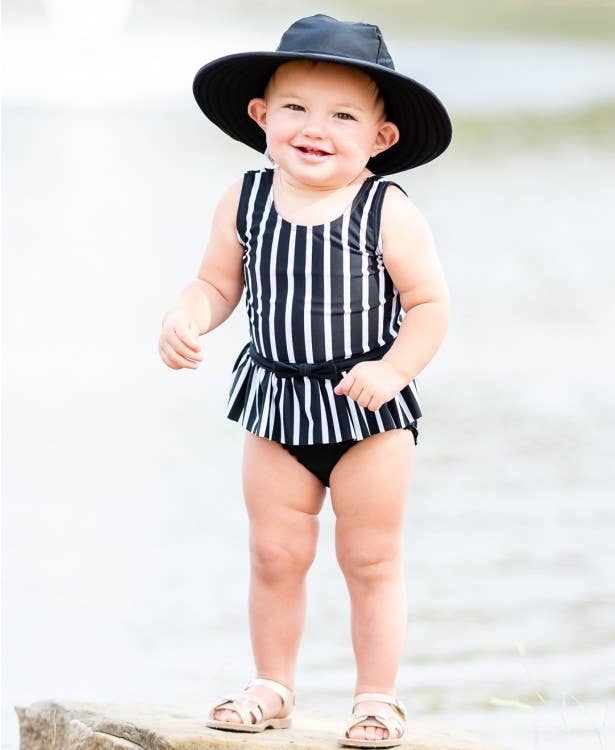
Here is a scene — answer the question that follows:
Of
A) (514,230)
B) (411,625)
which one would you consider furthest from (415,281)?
(514,230)

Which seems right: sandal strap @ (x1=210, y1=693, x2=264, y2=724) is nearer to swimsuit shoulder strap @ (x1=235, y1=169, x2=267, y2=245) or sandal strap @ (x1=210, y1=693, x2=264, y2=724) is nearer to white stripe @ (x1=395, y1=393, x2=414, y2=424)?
white stripe @ (x1=395, y1=393, x2=414, y2=424)

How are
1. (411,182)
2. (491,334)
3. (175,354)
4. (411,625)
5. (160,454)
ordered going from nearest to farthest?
(175,354) < (411,625) < (160,454) < (491,334) < (411,182)

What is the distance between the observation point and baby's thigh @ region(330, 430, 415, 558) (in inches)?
85.1

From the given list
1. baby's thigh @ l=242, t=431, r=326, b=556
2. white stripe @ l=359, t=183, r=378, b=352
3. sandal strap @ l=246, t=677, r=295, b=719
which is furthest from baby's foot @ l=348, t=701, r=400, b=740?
white stripe @ l=359, t=183, r=378, b=352

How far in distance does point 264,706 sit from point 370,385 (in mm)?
506

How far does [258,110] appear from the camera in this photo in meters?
2.21

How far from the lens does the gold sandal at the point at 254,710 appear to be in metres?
2.17

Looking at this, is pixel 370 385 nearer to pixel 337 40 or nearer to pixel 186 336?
pixel 186 336

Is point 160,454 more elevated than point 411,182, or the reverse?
point 411,182

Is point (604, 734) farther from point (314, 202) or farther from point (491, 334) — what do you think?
point (491, 334)

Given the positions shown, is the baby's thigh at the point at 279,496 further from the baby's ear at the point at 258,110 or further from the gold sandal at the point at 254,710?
the baby's ear at the point at 258,110

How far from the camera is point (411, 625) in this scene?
349 centimetres

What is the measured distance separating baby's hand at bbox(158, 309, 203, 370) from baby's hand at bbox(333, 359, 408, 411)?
21 cm

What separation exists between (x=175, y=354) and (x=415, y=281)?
0.34m
